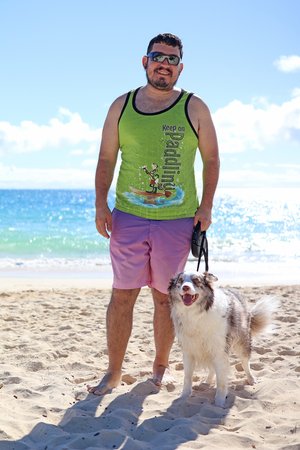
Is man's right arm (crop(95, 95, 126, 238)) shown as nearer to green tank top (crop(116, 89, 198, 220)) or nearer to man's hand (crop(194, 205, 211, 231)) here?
green tank top (crop(116, 89, 198, 220))

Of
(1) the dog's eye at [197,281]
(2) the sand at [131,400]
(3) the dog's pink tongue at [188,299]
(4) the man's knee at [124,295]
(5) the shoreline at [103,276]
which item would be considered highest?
(1) the dog's eye at [197,281]

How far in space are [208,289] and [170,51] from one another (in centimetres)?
165

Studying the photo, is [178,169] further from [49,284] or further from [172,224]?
[49,284]

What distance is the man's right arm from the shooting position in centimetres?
429

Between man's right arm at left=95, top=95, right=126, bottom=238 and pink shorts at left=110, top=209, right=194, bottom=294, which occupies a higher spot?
man's right arm at left=95, top=95, right=126, bottom=238

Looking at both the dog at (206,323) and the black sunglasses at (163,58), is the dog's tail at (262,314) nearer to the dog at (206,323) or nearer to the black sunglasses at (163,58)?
the dog at (206,323)

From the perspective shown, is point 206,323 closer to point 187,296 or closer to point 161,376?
point 187,296

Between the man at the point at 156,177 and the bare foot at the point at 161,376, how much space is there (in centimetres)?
33

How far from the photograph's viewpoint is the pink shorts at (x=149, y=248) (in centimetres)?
420

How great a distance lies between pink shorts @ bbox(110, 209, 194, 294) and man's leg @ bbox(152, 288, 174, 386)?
15 cm

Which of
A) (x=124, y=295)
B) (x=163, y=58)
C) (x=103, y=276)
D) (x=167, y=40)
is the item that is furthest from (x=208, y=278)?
(x=103, y=276)

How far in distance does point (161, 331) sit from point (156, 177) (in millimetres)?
1159

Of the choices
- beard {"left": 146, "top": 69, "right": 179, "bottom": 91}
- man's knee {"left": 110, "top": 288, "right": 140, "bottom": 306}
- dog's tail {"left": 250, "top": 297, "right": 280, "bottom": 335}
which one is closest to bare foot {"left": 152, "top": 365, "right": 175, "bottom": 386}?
man's knee {"left": 110, "top": 288, "right": 140, "bottom": 306}

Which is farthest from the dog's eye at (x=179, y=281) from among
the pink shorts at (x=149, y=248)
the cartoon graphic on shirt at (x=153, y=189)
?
the cartoon graphic on shirt at (x=153, y=189)
